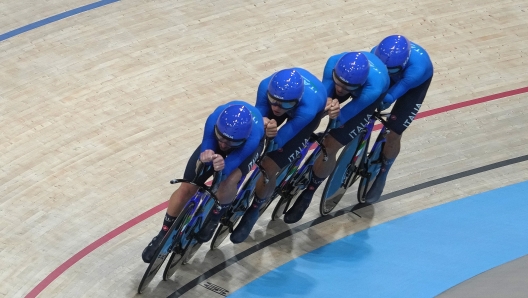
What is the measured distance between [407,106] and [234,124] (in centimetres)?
161

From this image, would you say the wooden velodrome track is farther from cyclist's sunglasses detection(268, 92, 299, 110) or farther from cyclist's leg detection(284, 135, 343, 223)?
cyclist's sunglasses detection(268, 92, 299, 110)

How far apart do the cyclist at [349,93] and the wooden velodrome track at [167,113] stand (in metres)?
0.49

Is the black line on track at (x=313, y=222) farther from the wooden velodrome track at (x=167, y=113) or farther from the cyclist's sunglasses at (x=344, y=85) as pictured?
the cyclist's sunglasses at (x=344, y=85)

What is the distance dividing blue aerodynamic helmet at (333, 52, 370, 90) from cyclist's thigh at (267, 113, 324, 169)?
26cm

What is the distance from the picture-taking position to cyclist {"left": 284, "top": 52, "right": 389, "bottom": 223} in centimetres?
488

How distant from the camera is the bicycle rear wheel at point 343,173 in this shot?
562 cm

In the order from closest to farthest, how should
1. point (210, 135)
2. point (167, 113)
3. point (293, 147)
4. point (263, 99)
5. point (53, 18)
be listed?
1. point (210, 135)
2. point (263, 99)
3. point (293, 147)
4. point (167, 113)
5. point (53, 18)

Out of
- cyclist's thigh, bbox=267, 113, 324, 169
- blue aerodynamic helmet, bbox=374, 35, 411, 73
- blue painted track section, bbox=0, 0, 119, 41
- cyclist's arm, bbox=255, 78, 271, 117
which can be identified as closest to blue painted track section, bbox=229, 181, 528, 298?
cyclist's thigh, bbox=267, 113, 324, 169

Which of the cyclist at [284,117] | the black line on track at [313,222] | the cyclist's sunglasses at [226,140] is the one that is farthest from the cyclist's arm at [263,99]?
the black line on track at [313,222]

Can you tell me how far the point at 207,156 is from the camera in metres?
4.34

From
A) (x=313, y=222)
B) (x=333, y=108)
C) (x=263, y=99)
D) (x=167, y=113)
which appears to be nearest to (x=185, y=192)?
(x=263, y=99)

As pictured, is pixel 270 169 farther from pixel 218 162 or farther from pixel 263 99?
pixel 218 162

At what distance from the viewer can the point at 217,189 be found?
181 inches

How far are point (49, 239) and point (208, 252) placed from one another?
960 millimetres
